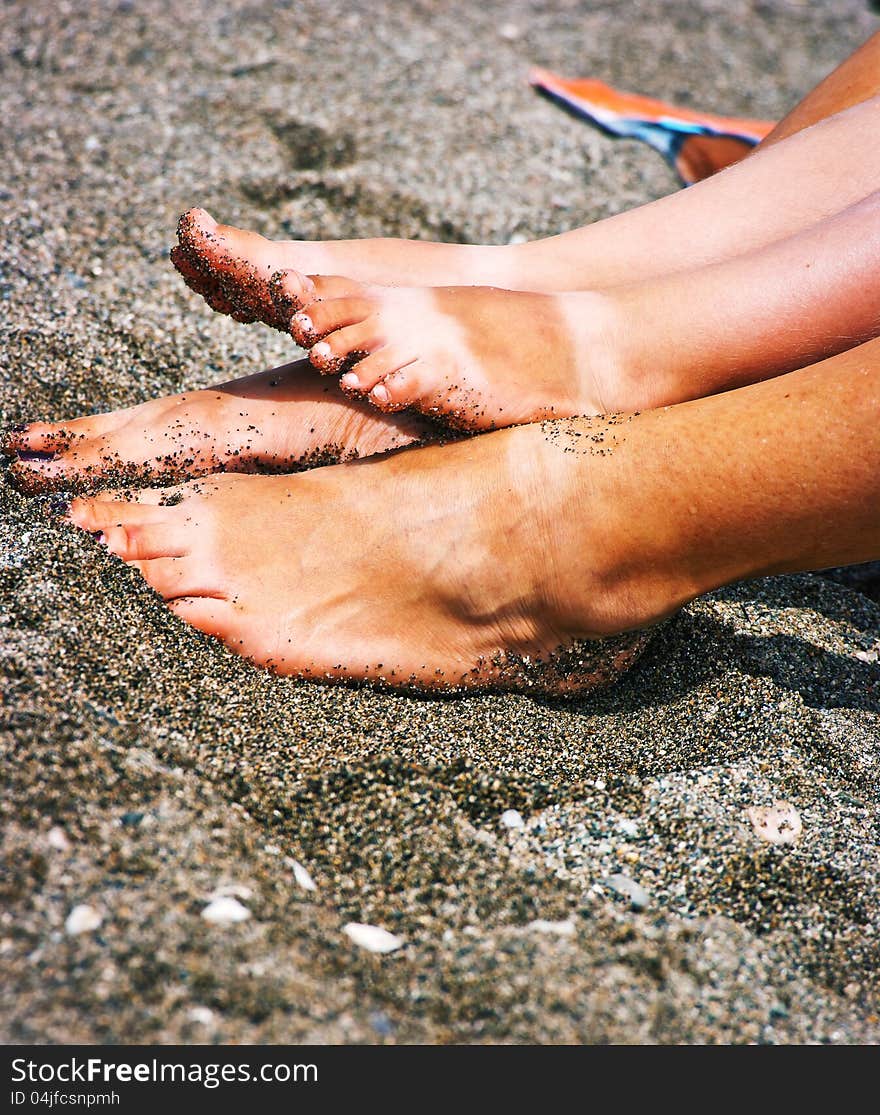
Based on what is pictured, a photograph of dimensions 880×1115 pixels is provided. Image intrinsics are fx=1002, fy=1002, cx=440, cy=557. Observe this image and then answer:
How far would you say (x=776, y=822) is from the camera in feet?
3.75

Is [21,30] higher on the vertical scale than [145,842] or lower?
higher

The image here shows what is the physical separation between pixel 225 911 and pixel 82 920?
0.39 ft

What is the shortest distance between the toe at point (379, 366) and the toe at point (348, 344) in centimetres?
1

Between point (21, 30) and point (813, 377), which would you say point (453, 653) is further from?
point (21, 30)

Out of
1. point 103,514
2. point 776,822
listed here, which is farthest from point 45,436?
point 776,822

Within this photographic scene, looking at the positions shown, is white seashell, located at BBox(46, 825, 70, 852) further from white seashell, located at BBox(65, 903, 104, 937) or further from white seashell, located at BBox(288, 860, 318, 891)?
white seashell, located at BBox(288, 860, 318, 891)

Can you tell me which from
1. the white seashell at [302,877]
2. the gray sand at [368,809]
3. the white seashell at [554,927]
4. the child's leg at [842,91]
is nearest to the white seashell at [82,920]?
the gray sand at [368,809]

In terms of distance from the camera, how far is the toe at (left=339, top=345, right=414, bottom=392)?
125 centimetres

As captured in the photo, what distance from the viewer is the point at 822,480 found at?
108 cm

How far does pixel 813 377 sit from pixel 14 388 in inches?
47.7

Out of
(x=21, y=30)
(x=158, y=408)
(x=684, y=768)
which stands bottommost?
(x=684, y=768)

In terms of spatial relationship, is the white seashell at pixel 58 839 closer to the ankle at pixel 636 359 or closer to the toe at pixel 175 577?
the toe at pixel 175 577

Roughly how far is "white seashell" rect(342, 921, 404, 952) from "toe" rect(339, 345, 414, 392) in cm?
64

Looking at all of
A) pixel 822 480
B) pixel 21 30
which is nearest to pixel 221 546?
pixel 822 480
